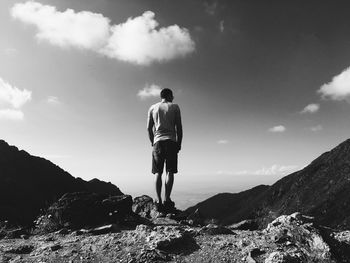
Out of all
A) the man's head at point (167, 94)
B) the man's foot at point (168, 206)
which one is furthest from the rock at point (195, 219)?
the man's head at point (167, 94)

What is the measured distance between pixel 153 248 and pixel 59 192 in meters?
39.2

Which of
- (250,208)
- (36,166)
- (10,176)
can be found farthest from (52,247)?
(250,208)

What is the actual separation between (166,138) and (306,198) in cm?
9449

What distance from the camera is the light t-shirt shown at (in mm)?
10445

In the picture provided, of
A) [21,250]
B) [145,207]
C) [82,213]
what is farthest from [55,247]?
[145,207]

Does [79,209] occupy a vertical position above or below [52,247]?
above

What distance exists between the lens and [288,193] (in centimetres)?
10394

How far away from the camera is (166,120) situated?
10430 millimetres

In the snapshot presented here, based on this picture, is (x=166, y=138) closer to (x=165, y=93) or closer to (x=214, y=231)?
(x=165, y=93)

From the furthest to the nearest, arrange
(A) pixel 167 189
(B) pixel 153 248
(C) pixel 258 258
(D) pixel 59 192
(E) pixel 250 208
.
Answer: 1. (E) pixel 250 208
2. (D) pixel 59 192
3. (A) pixel 167 189
4. (B) pixel 153 248
5. (C) pixel 258 258

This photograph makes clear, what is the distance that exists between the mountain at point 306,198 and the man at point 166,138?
6721 cm

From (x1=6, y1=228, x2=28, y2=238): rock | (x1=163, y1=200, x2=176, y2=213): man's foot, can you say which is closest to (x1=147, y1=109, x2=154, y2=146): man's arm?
(x1=163, y1=200, x2=176, y2=213): man's foot

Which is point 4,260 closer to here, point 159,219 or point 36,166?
point 159,219

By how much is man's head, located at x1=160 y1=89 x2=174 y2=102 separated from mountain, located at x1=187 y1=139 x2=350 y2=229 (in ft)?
221
